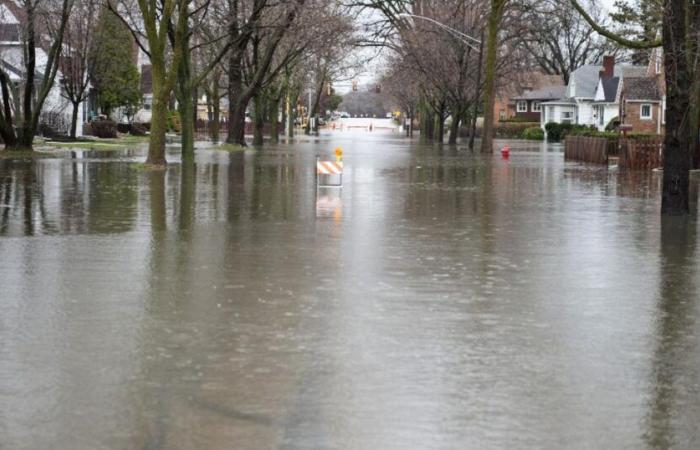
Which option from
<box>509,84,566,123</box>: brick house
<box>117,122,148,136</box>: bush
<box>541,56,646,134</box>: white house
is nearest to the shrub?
<box>117,122,148,136</box>: bush

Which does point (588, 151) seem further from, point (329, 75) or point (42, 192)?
point (329, 75)

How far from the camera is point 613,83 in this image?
99375 millimetres

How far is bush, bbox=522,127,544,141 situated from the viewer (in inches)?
4267

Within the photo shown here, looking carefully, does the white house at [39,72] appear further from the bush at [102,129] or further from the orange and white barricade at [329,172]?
the orange and white barricade at [329,172]

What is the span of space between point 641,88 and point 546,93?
4216 cm

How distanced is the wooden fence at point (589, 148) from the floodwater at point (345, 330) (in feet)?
80.0

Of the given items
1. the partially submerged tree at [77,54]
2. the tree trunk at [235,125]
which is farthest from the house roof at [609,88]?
the partially submerged tree at [77,54]

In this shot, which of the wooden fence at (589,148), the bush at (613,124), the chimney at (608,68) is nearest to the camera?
the wooden fence at (589,148)

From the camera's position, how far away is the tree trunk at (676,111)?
19.7m

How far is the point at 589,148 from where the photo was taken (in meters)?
47.1

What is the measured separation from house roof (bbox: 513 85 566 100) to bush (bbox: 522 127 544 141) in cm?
1452

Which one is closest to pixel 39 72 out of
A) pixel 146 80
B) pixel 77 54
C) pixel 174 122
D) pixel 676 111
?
pixel 77 54

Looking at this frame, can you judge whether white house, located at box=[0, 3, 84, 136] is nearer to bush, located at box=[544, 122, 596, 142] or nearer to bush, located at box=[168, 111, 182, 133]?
bush, located at box=[168, 111, 182, 133]

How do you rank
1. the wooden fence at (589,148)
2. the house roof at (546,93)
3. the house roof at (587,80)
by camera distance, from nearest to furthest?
the wooden fence at (589,148) < the house roof at (587,80) < the house roof at (546,93)
